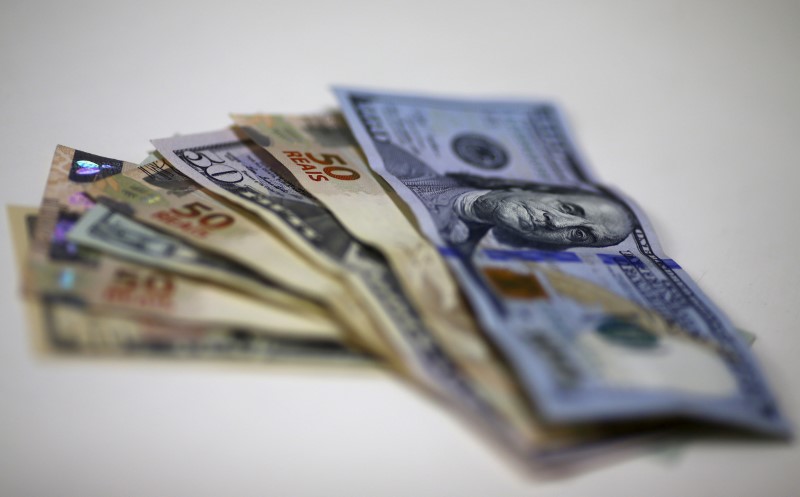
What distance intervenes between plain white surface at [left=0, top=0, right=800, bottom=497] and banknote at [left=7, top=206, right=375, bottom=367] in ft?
0.04

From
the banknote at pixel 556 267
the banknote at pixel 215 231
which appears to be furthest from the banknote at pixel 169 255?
the banknote at pixel 556 267

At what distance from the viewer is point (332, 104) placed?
1054 mm

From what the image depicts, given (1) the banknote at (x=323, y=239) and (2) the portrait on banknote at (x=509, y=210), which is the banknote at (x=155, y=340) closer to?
(1) the banknote at (x=323, y=239)

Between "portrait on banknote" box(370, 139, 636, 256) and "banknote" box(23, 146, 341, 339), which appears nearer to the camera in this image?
"banknote" box(23, 146, 341, 339)

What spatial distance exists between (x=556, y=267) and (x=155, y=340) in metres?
0.39

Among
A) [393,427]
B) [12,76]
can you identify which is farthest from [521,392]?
[12,76]

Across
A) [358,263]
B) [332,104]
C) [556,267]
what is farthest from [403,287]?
[332,104]

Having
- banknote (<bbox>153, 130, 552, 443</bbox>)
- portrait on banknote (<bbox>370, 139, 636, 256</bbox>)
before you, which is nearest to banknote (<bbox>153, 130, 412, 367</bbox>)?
banknote (<bbox>153, 130, 552, 443</bbox>)

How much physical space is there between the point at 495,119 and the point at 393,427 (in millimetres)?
613

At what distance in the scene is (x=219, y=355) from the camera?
0.60 metres

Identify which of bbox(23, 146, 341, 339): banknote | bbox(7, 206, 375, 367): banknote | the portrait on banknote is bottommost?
bbox(7, 206, 375, 367): banknote

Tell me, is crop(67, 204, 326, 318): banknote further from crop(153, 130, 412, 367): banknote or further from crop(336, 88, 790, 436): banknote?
crop(336, 88, 790, 436): banknote

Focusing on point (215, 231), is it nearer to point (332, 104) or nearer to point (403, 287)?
point (403, 287)

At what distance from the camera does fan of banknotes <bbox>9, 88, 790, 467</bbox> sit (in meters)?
0.58
